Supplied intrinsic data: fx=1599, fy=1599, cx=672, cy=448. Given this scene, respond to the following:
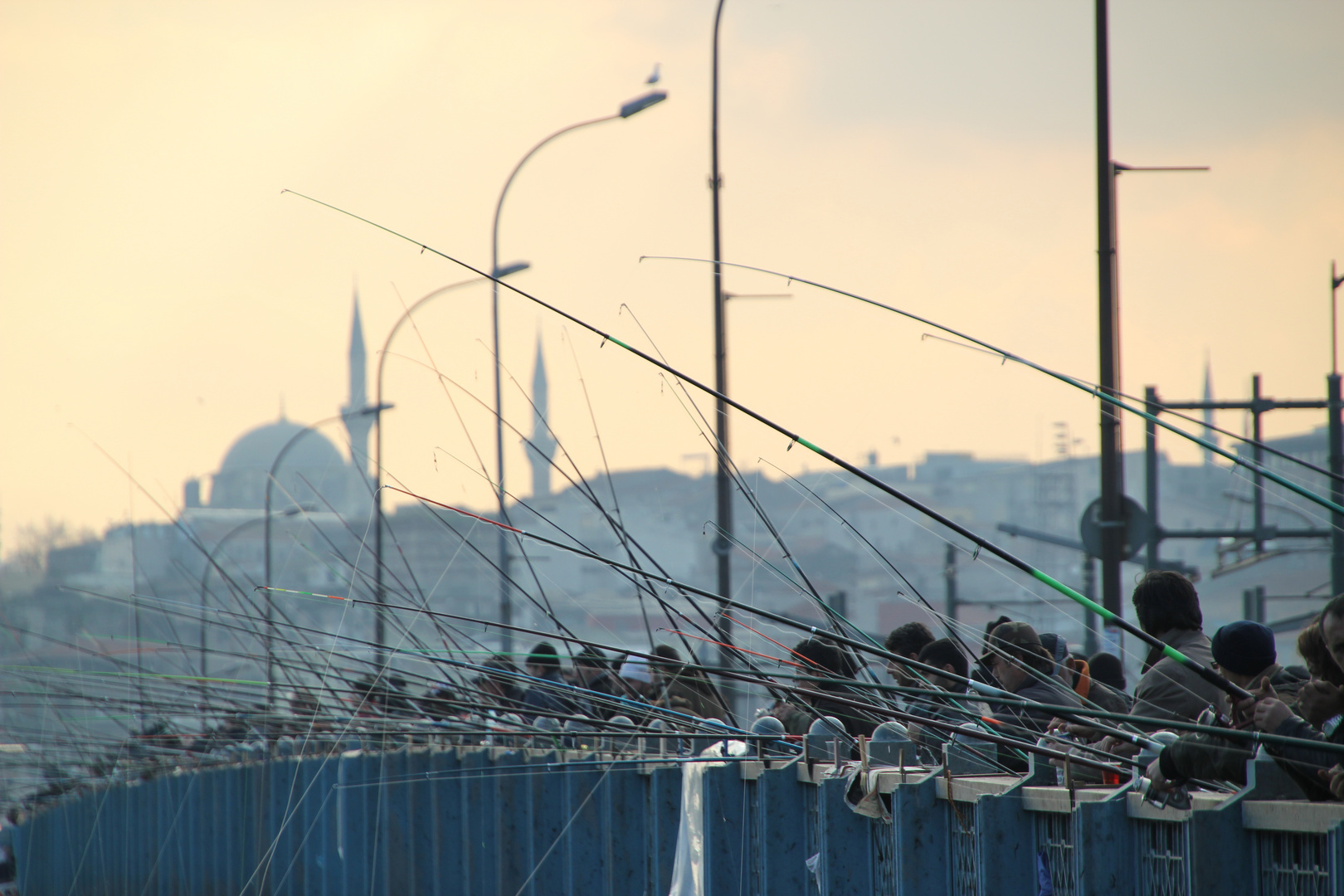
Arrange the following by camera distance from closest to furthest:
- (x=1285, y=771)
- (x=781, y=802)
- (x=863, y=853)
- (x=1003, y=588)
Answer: (x=1285, y=771)
(x=863, y=853)
(x=781, y=802)
(x=1003, y=588)

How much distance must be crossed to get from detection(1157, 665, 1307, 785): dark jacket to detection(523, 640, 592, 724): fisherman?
226cm

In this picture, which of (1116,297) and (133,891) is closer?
(1116,297)

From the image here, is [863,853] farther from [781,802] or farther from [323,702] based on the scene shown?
[323,702]

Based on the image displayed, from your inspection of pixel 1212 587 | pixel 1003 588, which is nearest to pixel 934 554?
pixel 1003 588

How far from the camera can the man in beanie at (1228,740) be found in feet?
10.1

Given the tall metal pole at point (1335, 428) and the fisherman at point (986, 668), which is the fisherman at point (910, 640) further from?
the tall metal pole at point (1335, 428)

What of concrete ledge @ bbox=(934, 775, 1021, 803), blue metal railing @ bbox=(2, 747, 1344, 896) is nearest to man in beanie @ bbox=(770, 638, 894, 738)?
blue metal railing @ bbox=(2, 747, 1344, 896)

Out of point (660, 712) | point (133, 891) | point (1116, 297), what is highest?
point (1116, 297)

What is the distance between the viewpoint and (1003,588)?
109250 millimetres

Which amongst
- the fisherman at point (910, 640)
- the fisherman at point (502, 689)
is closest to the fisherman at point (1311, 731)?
the fisherman at point (910, 640)

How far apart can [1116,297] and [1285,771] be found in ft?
18.8

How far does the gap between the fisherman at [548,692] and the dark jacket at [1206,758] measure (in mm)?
2264

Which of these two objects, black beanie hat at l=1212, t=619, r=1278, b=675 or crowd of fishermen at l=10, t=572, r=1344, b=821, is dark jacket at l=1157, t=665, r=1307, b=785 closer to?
crowd of fishermen at l=10, t=572, r=1344, b=821

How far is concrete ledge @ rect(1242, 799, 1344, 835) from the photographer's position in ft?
9.31
